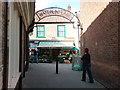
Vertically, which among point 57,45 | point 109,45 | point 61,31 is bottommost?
point 109,45

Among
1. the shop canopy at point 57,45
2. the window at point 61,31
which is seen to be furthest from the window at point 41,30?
the window at point 61,31

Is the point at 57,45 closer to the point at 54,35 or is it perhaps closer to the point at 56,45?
the point at 56,45

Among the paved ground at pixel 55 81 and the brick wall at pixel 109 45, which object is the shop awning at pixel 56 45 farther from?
the brick wall at pixel 109 45

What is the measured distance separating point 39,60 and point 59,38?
4166 mm

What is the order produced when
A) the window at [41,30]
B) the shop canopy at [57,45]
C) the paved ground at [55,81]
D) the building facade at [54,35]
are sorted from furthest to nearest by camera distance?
the window at [41,30] < the building facade at [54,35] < the shop canopy at [57,45] < the paved ground at [55,81]

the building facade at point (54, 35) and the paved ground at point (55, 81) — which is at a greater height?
the building facade at point (54, 35)

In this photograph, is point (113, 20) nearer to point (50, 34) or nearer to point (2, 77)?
point (2, 77)

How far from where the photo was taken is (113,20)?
19.3ft

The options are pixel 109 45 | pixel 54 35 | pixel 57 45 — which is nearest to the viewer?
pixel 109 45

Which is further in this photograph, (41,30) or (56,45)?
(41,30)

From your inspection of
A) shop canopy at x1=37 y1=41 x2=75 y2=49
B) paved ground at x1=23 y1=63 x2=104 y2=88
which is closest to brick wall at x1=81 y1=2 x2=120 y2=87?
paved ground at x1=23 y1=63 x2=104 y2=88

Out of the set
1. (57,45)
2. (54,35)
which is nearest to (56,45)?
(57,45)

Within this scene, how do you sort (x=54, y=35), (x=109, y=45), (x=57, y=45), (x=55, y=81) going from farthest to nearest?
(x=54, y=35)
(x=57, y=45)
(x=55, y=81)
(x=109, y=45)

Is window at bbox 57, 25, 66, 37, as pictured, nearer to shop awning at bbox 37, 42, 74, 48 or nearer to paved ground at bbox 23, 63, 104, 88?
shop awning at bbox 37, 42, 74, 48
